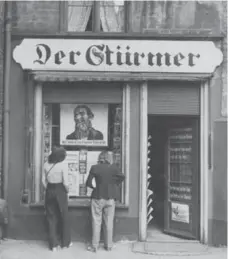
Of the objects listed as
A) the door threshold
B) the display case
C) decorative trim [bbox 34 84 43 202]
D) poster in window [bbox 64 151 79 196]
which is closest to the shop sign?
decorative trim [bbox 34 84 43 202]

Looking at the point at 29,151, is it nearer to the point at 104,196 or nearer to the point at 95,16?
the point at 104,196

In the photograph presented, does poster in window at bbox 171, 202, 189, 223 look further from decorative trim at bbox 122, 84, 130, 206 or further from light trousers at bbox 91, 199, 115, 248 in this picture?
light trousers at bbox 91, 199, 115, 248

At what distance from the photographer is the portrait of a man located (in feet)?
30.7

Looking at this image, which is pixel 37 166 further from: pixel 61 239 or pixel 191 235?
pixel 191 235

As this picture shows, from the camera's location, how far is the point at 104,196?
8234 mm

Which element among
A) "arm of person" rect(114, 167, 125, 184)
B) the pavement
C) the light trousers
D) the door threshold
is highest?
Result: "arm of person" rect(114, 167, 125, 184)

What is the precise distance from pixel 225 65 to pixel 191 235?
10.8 feet

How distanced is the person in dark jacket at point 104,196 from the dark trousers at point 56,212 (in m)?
0.45

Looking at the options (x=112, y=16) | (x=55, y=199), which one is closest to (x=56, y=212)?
(x=55, y=199)

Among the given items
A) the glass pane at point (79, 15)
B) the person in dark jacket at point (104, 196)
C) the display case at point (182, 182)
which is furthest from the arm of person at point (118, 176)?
the glass pane at point (79, 15)

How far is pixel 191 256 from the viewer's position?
8219 millimetres

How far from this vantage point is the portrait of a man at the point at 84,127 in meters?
9.34

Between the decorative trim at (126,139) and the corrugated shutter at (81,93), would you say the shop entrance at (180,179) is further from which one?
the corrugated shutter at (81,93)

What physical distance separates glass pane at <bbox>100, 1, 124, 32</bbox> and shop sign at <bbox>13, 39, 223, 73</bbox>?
0.51 meters
